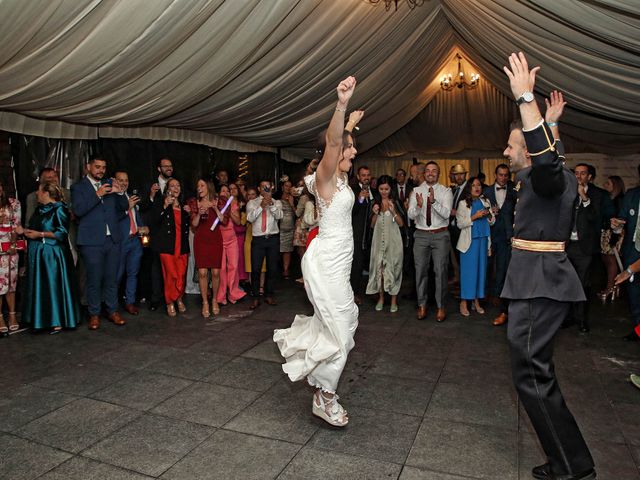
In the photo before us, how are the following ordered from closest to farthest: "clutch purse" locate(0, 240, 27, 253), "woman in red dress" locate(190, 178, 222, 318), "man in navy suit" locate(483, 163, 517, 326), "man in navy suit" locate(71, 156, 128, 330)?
1. "clutch purse" locate(0, 240, 27, 253)
2. "man in navy suit" locate(71, 156, 128, 330)
3. "man in navy suit" locate(483, 163, 517, 326)
4. "woman in red dress" locate(190, 178, 222, 318)

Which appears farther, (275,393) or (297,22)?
(297,22)

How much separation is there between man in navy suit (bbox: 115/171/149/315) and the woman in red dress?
649 mm

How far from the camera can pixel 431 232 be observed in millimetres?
5332

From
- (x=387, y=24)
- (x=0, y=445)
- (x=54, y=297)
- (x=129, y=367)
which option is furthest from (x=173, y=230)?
(x=387, y=24)

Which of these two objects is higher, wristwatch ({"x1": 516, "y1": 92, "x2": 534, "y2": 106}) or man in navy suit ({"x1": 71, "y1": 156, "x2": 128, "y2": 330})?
wristwatch ({"x1": 516, "y1": 92, "x2": 534, "y2": 106})

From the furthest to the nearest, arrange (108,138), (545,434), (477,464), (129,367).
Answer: (108,138) → (129,367) → (477,464) → (545,434)

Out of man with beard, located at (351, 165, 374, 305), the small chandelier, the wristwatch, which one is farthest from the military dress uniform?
the small chandelier

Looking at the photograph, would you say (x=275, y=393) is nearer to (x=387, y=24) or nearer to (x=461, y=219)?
(x=461, y=219)

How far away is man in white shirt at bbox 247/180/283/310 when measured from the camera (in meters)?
5.91

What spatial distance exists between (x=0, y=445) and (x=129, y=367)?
1.25 meters

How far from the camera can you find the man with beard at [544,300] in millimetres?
2184

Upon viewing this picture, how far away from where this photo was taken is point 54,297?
15.8 feet

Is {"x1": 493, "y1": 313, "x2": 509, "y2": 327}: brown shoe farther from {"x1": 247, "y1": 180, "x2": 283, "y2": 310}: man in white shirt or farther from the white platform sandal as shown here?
the white platform sandal

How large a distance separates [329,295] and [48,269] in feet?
11.4
